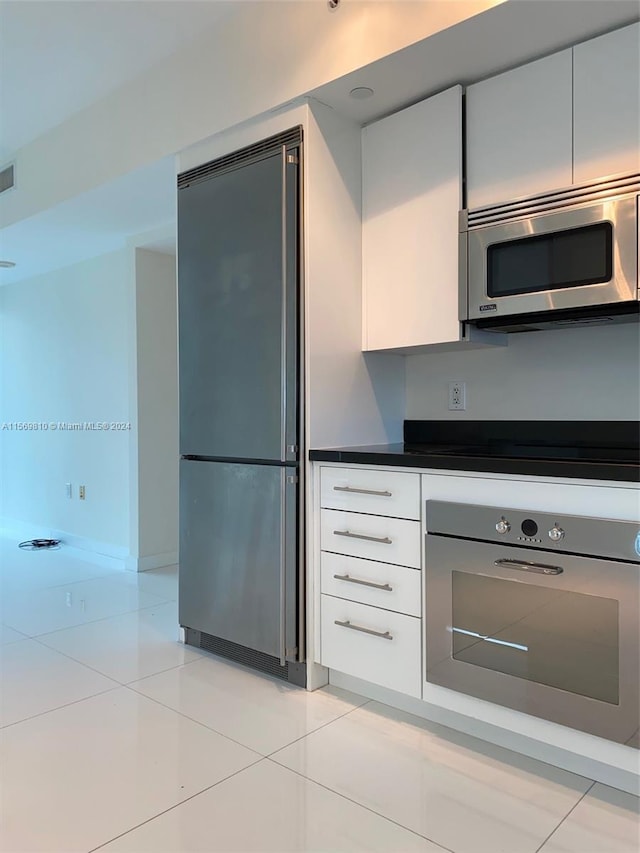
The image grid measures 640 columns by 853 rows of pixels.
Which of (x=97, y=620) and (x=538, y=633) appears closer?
(x=538, y=633)

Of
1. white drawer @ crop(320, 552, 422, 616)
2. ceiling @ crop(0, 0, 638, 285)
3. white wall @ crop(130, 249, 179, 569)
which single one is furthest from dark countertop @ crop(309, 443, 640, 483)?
white wall @ crop(130, 249, 179, 569)

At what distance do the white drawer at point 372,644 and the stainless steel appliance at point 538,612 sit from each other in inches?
3.4

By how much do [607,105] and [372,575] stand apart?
64.9 inches

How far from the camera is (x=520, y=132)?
6.71ft

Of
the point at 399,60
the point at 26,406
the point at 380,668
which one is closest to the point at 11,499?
the point at 26,406

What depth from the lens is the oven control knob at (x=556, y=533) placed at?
168 centimetres

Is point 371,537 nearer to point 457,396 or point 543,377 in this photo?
point 457,396

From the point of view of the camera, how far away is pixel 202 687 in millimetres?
2352

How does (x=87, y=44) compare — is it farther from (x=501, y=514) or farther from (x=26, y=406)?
(x=26, y=406)

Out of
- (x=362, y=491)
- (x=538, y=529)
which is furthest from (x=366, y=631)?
(x=538, y=529)

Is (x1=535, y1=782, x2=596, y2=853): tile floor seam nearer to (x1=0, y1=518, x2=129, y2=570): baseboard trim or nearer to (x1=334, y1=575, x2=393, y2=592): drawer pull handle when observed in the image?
(x1=334, y1=575, x2=393, y2=592): drawer pull handle

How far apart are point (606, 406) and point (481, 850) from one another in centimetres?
141

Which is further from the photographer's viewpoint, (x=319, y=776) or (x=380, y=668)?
(x=380, y=668)

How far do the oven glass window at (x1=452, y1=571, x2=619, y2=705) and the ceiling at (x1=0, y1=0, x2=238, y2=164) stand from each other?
2353mm
